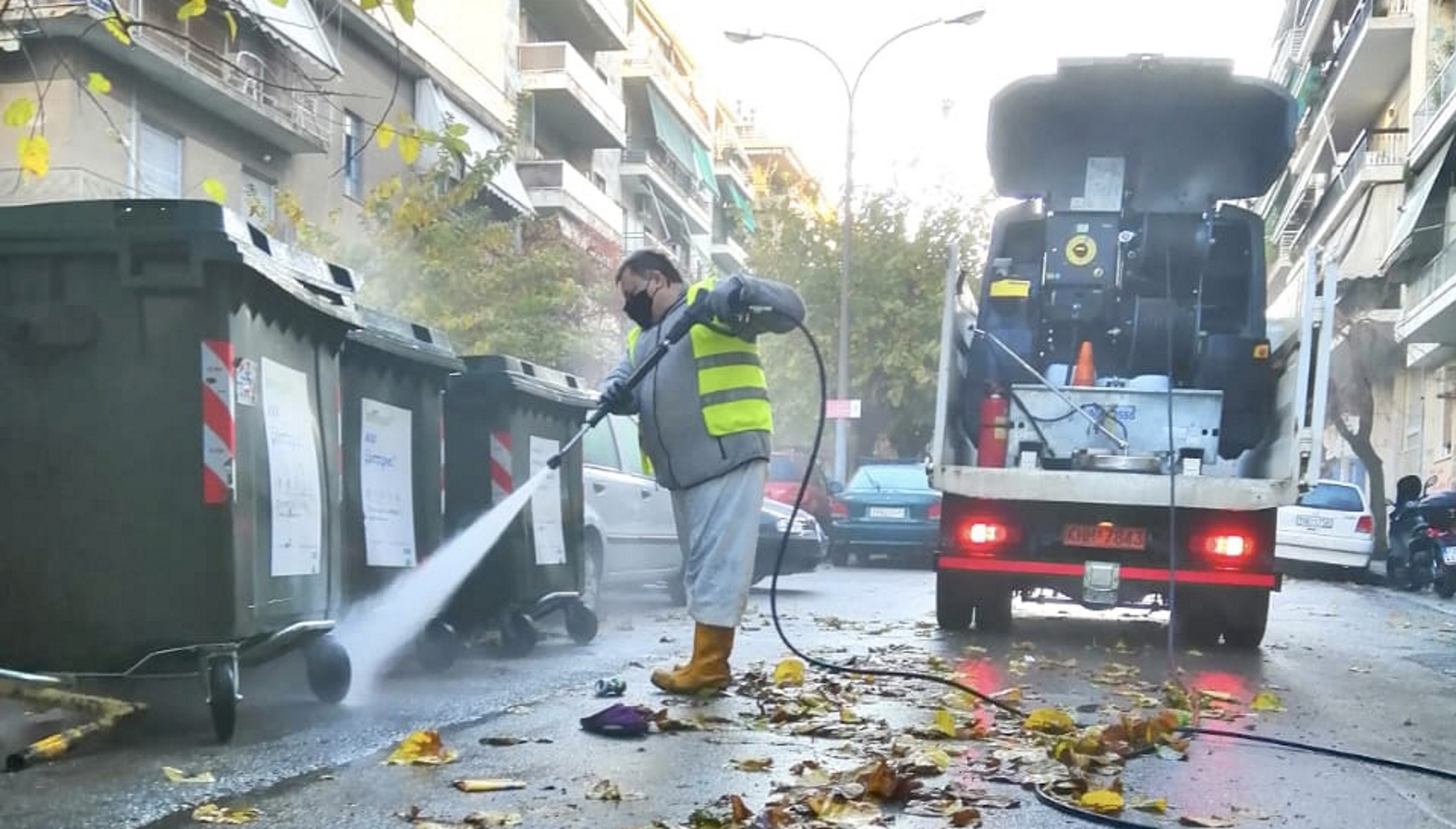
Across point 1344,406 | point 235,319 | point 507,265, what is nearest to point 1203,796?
point 235,319

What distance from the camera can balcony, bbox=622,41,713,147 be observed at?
4197 cm

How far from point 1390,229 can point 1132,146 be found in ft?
79.5

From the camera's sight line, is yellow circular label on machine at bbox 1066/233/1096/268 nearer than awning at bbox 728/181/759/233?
Yes

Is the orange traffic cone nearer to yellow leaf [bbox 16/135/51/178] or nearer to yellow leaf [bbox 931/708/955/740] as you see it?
yellow leaf [bbox 931/708/955/740]

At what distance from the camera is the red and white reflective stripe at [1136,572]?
8102mm

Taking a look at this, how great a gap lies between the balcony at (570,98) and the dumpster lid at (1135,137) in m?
21.1

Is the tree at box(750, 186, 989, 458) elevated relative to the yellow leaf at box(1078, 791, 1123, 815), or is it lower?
elevated

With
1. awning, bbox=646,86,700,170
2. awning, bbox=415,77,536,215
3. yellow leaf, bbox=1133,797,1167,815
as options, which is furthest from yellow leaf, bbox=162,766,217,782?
awning, bbox=646,86,700,170

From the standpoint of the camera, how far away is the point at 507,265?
59.6ft

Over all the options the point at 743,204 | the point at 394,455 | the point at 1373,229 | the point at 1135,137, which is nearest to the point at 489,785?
the point at 394,455

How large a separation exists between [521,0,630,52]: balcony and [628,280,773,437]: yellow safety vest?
91.2 ft

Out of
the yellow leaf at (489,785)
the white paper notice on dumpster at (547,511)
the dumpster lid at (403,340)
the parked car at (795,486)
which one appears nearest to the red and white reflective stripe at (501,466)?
Result: the white paper notice on dumpster at (547,511)

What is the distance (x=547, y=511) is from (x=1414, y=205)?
76.4 ft

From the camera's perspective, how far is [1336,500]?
18828mm
